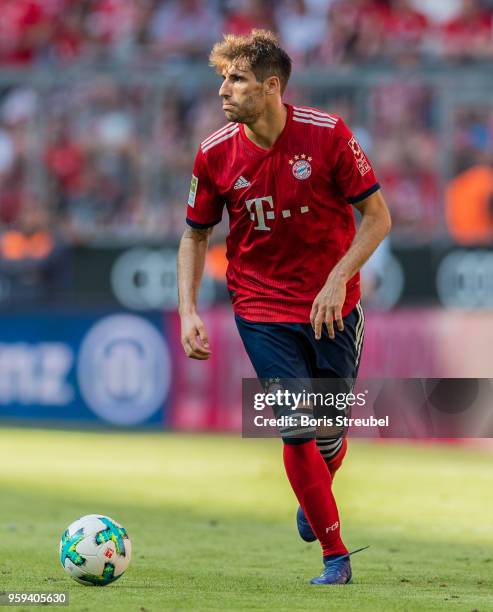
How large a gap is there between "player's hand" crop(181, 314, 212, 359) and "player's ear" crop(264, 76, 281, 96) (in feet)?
3.50

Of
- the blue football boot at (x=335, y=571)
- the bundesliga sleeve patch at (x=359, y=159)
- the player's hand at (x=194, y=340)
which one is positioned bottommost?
the blue football boot at (x=335, y=571)

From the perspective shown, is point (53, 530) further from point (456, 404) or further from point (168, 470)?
point (168, 470)

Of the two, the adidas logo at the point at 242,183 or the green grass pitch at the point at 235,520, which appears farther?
the adidas logo at the point at 242,183

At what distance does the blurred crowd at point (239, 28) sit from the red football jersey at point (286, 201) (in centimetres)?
888

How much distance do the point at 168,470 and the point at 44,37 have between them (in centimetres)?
687

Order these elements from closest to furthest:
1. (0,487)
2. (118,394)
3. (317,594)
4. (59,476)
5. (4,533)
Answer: (317,594) < (4,533) < (0,487) < (59,476) < (118,394)

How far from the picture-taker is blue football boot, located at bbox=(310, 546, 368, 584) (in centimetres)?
565

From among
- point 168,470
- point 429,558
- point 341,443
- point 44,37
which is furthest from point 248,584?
point 44,37

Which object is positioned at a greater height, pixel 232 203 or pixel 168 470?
pixel 232 203

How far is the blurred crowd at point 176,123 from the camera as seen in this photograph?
47.4 feet

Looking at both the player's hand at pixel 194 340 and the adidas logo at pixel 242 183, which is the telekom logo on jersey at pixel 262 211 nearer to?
the adidas logo at pixel 242 183

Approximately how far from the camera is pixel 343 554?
225 inches

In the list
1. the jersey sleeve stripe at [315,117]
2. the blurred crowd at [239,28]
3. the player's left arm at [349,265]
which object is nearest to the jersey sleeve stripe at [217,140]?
the jersey sleeve stripe at [315,117]

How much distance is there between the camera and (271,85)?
5773 millimetres
